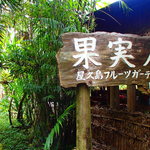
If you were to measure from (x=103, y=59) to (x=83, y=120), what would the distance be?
0.73 meters

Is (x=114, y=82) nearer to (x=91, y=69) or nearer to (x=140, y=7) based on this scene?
(x=91, y=69)

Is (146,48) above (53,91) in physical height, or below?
above

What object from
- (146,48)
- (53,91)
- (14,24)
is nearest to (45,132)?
(53,91)

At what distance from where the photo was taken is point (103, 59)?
1.91 m

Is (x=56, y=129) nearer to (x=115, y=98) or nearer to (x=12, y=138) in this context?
(x=115, y=98)

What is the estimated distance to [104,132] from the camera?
420 cm

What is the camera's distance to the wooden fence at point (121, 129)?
327cm

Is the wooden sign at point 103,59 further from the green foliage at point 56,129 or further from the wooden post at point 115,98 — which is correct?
the wooden post at point 115,98

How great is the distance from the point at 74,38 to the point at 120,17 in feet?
6.40

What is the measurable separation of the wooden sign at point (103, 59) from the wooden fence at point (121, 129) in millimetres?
1645

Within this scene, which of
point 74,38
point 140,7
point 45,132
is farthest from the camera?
point 45,132

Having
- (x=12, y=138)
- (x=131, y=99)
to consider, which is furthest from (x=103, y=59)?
(x=12, y=138)

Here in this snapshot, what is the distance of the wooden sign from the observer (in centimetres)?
184

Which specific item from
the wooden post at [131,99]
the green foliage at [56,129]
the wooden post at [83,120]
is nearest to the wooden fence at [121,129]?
the wooden post at [131,99]
